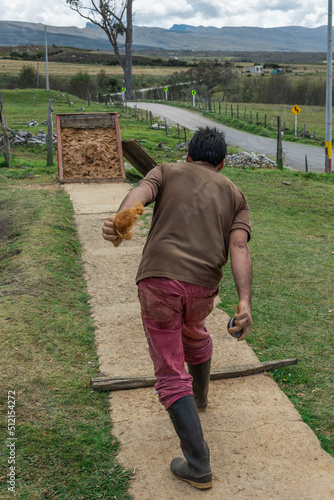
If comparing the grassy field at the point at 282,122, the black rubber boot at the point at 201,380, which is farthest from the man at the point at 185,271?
the grassy field at the point at 282,122

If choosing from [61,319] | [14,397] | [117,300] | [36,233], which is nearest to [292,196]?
[36,233]

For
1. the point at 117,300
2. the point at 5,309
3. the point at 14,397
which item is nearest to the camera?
the point at 14,397

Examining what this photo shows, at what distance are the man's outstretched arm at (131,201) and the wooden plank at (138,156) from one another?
32.0 ft

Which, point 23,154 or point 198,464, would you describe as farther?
point 23,154

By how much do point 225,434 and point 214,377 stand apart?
0.77 metres

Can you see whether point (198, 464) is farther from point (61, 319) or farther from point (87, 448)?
point (61, 319)

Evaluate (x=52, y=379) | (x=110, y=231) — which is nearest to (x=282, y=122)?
(x=52, y=379)

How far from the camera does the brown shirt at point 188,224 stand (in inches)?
118

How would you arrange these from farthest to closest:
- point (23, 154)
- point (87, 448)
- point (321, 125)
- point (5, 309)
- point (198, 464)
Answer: point (321, 125) → point (23, 154) → point (5, 309) → point (87, 448) → point (198, 464)

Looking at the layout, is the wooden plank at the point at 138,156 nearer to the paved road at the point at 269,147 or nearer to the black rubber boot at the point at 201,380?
the black rubber boot at the point at 201,380

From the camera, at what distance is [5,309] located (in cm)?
530

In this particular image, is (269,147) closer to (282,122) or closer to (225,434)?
(282,122)

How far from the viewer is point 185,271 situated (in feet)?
9.84

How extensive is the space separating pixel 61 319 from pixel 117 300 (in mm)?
961
